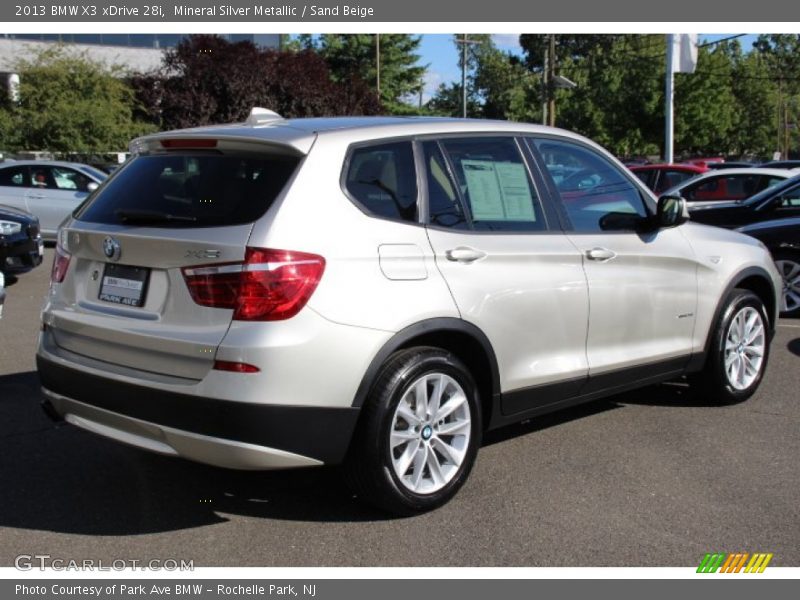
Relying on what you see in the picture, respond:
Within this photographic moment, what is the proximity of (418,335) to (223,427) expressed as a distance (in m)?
0.95

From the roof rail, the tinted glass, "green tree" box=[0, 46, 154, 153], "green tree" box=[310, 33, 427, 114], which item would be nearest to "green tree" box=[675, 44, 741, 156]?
"green tree" box=[310, 33, 427, 114]

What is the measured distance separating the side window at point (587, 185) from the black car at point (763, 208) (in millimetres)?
6051

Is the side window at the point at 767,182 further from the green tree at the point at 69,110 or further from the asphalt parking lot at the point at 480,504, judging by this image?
the green tree at the point at 69,110

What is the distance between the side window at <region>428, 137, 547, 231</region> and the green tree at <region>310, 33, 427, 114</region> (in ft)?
185

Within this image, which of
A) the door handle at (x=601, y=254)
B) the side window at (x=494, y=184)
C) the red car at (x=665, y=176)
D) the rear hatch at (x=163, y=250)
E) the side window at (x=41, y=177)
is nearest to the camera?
the rear hatch at (x=163, y=250)

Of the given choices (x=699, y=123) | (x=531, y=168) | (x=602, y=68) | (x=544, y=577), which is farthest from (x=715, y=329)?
(x=602, y=68)

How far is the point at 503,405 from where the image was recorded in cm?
455

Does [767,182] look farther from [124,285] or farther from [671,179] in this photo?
[124,285]

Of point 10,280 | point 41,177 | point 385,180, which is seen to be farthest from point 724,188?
point 41,177

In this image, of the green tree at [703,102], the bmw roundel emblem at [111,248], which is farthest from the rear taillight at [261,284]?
the green tree at [703,102]

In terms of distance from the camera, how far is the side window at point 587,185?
5000mm

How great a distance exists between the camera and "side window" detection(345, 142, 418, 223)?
404 cm

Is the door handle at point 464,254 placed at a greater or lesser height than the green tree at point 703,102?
lesser

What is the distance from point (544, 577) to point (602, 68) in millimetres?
59493
